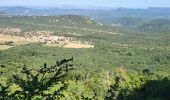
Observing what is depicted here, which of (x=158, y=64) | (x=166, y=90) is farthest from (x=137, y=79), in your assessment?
(x=158, y=64)

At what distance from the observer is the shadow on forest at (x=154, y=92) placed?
73644 millimetres

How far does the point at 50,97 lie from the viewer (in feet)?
46.0

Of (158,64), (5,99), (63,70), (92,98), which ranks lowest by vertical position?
(158,64)

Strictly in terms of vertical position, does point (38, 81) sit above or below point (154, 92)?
above

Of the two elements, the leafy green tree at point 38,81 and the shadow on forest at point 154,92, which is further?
the shadow on forest at point 154,92

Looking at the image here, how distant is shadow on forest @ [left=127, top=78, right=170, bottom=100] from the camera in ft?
242

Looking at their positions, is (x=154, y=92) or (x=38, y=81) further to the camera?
Result: (x=154, y=92)

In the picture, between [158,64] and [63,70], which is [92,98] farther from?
[158,64]

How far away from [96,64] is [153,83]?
96.3 m

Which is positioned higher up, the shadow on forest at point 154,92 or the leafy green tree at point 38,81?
the leafy green tree at point 38,81

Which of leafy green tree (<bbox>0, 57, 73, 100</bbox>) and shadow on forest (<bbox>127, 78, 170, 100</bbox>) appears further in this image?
shadow on forest (<bbox>127, 78, 170, 100</bbox>)

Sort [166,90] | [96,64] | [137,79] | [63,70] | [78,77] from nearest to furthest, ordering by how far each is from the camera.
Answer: [63,70]
[166,90]
[137,79]
[78,77]
[96,64]

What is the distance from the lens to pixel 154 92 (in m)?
76.4

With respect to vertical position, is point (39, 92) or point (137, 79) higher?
point (39, 92)
